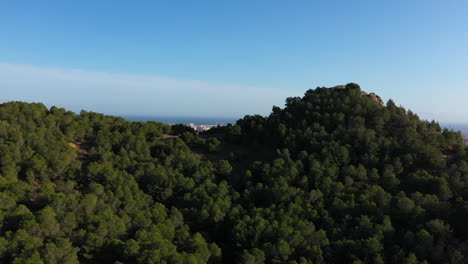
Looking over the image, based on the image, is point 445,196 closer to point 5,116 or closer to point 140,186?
point 140,186

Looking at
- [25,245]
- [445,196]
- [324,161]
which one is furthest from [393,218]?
[25,245]

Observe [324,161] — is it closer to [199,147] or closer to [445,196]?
[445,196]

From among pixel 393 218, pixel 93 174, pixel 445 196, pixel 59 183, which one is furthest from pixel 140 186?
pixel 445 196

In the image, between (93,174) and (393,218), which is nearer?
(393,218)

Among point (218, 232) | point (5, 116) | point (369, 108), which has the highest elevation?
point (369, 108)

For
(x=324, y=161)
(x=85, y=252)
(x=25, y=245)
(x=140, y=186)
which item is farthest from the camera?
(x=324, y=161)

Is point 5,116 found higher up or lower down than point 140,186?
higher up

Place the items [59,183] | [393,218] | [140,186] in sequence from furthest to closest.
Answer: [140,186] → [59,183] → [393,218]
